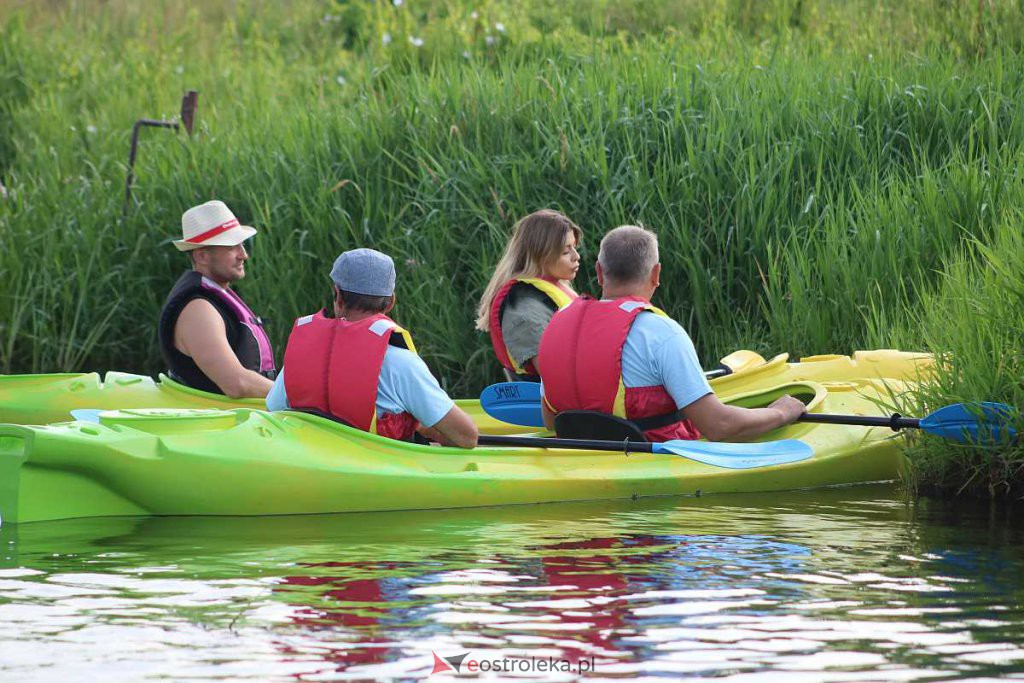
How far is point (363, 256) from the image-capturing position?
17.5ft

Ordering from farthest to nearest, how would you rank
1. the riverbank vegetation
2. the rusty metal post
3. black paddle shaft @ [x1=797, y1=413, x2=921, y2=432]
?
1. the rusty metal post
2. the riverbank vegetation
3. black paddle shaft @ [x1=797, y1=413, x2=921, y2=432]

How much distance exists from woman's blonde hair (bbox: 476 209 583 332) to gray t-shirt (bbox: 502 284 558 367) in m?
0.07

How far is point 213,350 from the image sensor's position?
22.3ft

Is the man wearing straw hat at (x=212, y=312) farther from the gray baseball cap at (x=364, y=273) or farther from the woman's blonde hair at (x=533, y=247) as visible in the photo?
the gray baseball cap at (x=364, y=273)

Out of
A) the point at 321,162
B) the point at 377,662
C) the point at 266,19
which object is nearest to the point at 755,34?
the point at 321,162

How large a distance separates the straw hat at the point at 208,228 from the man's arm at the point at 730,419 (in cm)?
233

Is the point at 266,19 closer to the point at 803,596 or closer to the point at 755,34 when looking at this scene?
the point at 755,34

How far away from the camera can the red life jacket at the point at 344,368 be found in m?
5.43

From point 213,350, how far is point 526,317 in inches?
56.7

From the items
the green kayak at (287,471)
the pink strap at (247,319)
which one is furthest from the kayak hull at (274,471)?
the pink strap at (247,319)

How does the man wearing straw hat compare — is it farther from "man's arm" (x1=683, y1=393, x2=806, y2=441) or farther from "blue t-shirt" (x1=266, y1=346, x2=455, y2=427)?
"man's arm" (x1=683, y1=393, x2=806, y2=441)

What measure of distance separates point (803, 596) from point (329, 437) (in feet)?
6.86

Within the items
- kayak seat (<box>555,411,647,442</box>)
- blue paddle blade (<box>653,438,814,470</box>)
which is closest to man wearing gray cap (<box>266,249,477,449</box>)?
kayak seat (<box>555,411,647,442</box>)

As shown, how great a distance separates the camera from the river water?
3.51 meters
